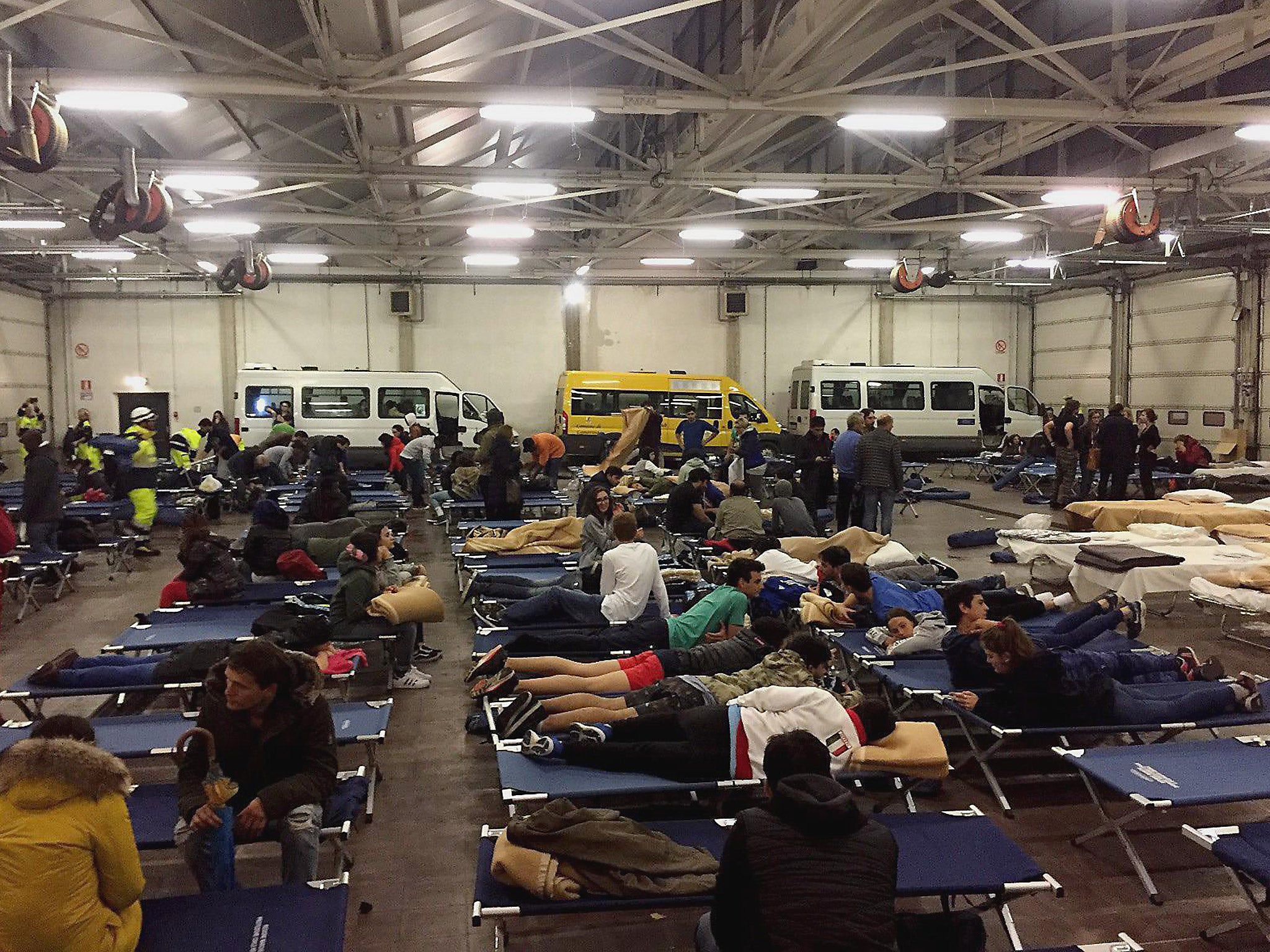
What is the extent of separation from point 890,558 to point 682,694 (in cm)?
417

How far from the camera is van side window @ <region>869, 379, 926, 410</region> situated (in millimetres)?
21141

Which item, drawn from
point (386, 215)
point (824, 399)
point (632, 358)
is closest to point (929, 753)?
point (386, 215)

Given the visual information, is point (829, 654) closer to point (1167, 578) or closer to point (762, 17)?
point (1167, 578)

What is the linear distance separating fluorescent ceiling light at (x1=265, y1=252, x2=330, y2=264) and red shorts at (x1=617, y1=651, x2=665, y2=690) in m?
14.1

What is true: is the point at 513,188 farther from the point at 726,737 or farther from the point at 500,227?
the point at 726,737

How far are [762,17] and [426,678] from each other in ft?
22.7

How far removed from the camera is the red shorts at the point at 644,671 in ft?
16.3

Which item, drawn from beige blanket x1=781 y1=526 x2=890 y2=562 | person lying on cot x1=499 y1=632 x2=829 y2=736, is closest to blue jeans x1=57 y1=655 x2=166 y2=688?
person lying on cot x1=499 y1=632 x2=829 y2=736

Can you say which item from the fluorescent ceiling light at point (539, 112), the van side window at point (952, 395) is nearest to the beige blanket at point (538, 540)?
the fluorescent ceiling light at point (539, 112)

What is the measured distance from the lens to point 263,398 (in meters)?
18.9

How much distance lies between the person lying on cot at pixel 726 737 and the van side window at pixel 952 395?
1833cm

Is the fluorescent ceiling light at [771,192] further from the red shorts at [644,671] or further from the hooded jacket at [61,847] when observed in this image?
the hooded jacket at [61,847]

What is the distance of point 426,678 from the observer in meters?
6.28

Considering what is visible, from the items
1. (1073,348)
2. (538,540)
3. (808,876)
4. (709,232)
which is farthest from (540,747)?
(1073,348)
